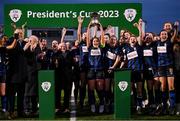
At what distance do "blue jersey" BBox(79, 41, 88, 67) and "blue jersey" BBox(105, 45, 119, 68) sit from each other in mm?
521

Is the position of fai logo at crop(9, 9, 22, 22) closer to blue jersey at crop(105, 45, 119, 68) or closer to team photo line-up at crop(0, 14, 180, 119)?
team photo line-up at crop(0, 14, 180, 119)

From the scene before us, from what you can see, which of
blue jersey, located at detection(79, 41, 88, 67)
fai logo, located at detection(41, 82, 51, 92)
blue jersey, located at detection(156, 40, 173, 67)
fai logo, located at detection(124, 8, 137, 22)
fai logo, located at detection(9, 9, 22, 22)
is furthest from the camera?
fai logo, located at detection(9, 9, 22, 22)

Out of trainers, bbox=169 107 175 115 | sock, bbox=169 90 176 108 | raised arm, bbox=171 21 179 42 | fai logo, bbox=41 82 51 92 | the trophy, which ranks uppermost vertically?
the trophy

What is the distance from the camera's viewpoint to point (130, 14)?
36.9 feet

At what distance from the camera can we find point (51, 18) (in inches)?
457

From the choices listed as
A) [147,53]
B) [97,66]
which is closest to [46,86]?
[97,66]

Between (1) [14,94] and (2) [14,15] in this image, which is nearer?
(1) [14,94]

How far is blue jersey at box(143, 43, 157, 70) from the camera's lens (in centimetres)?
1015

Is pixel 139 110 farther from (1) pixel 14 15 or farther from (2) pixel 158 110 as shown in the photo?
(1) pixel 14 15

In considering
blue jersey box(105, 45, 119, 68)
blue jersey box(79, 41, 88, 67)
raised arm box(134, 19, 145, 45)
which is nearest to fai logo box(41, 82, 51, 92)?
blue jersey box(79, 41, 88, 67)

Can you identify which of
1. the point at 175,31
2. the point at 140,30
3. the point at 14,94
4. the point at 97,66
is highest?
the point at 140,30

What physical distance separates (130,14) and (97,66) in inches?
72.5

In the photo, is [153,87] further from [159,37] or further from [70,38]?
[70,38]

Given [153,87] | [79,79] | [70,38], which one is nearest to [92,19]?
[70,38]
